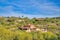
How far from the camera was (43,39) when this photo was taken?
4012cm

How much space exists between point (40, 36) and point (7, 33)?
604 cm

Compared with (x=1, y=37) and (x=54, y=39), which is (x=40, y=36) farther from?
(x=1, y=37)

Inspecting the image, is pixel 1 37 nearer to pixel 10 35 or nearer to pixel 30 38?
pixel 10 35

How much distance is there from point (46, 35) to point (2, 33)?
921 centimetres

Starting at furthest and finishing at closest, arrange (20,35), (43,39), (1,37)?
(43,39)
(20,35)
(1,37)

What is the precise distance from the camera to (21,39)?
3684 centimetres

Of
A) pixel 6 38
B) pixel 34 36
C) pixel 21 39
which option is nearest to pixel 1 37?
pixel 6 38

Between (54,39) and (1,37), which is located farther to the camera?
(54,39)

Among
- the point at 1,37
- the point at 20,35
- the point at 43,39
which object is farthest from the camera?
the point at 43,39

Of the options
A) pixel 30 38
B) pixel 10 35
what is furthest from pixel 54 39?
pixel 10 35

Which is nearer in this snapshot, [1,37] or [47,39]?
[1,37]

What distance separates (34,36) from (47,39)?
256cm

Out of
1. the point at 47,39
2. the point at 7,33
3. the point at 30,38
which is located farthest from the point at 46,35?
the point at 7,33

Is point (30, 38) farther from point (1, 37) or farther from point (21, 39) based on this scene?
point (1, 37)
